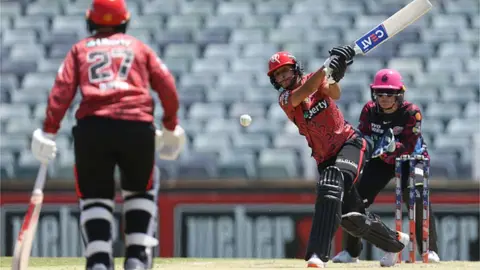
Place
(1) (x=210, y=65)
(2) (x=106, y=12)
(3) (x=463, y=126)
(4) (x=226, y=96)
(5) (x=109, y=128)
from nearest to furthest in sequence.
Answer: (5) (x=109, y=128) < (2) (x=106, y=12) < (3) (x=463, y=126) < (4) (x=226, y=96) < (1) (x=210, y=65)

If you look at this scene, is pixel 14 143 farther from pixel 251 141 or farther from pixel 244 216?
pixel 244 216

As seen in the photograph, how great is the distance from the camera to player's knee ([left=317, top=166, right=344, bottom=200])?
30.2 ft

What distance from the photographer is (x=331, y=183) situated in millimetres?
9242

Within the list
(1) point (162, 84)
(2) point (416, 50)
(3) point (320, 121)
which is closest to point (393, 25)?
(3) point (320, 121)

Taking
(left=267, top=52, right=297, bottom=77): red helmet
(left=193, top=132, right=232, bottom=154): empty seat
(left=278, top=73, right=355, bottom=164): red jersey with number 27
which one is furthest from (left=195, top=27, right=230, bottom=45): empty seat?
(left=267, top=52, right=297, bottom=77): red helmet

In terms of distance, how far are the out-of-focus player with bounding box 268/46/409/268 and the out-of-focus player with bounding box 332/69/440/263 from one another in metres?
0.68

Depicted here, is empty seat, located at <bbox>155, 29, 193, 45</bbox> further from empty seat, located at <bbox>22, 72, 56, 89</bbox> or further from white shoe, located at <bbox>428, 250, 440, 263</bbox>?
white shoe, located at <bbox>428, 250, 440, 263</bbox>

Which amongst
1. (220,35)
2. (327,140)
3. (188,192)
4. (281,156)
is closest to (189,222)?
(188,192)

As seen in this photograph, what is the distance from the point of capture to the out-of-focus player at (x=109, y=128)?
7359 mm

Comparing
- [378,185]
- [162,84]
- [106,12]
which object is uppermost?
[106,12]

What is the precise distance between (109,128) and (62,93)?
312 millimetres

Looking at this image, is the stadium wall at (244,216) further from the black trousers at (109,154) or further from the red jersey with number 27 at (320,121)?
the black trousers at (109,154)

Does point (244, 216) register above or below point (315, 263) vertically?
above

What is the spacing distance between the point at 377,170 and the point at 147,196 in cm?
332
